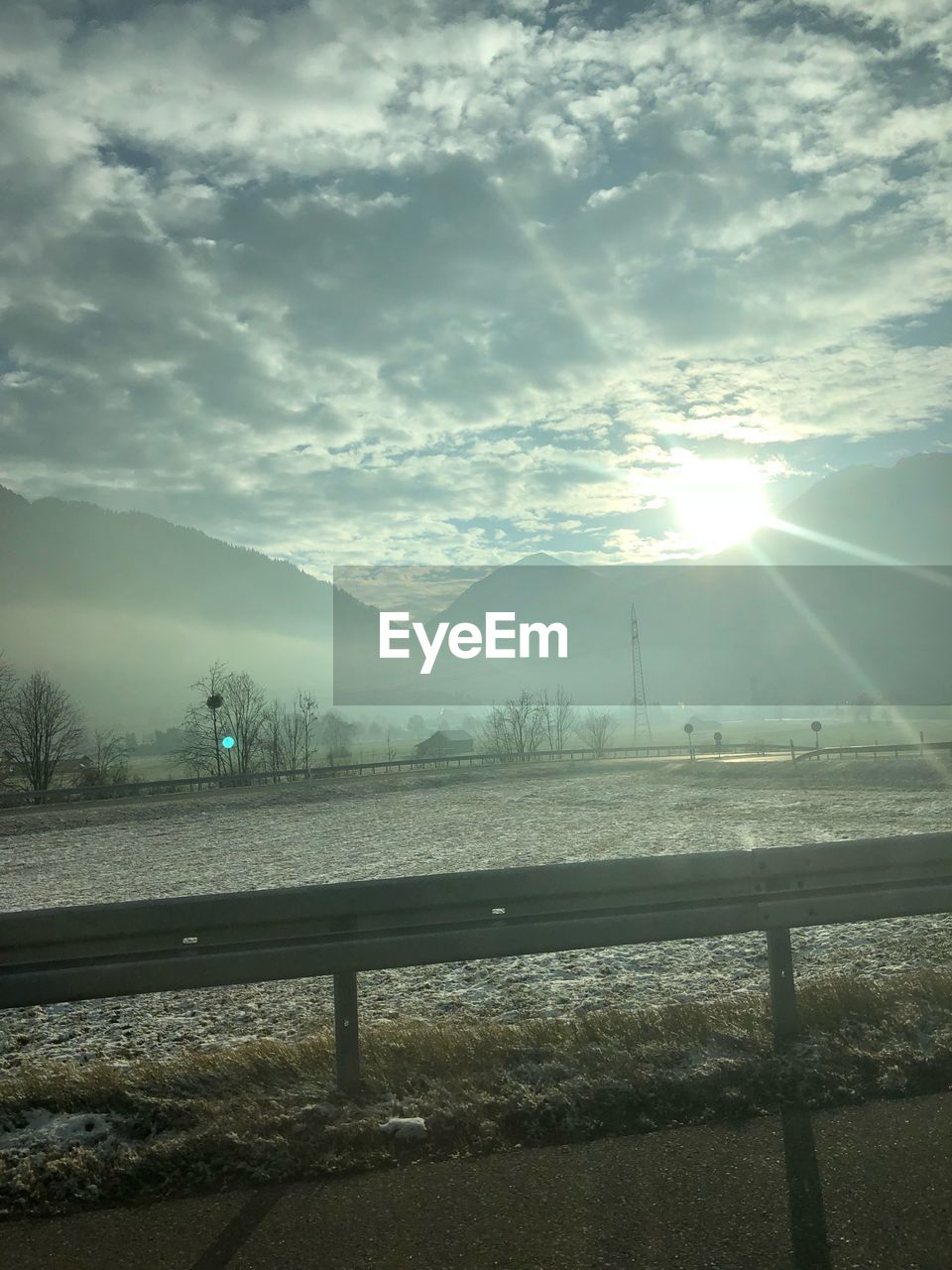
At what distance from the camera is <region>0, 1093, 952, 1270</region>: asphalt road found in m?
3.45

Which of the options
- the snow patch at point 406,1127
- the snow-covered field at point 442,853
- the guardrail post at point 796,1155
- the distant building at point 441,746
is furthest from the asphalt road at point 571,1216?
the distant building at point 441,746

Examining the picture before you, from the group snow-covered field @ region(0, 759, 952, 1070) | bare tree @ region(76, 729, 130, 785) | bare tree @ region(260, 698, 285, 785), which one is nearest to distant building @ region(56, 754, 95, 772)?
bare tree @ region(76, 729, 130, 785)

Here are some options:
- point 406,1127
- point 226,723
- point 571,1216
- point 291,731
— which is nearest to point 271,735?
point 291,731

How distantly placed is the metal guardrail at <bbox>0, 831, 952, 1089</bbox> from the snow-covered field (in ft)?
6.39

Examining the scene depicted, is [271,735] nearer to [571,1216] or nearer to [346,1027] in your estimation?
[346,1027]

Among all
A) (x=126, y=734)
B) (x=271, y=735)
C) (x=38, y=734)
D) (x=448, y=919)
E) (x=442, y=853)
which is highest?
(x=38, y=734)

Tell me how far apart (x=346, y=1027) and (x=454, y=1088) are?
2.07ft

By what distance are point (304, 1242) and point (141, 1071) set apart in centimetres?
211

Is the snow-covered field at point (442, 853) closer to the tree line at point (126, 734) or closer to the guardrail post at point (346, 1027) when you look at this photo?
the guardrail post at point (346, 1027)

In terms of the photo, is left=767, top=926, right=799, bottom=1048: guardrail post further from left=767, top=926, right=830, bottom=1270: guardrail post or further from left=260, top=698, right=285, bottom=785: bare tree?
left=260, top=698, right=285, bottom=785: bare tree

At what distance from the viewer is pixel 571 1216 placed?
3715 millimetres

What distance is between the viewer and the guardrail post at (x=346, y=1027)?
506cm

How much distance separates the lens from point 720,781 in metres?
41.0

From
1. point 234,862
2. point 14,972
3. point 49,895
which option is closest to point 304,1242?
point 14,972
